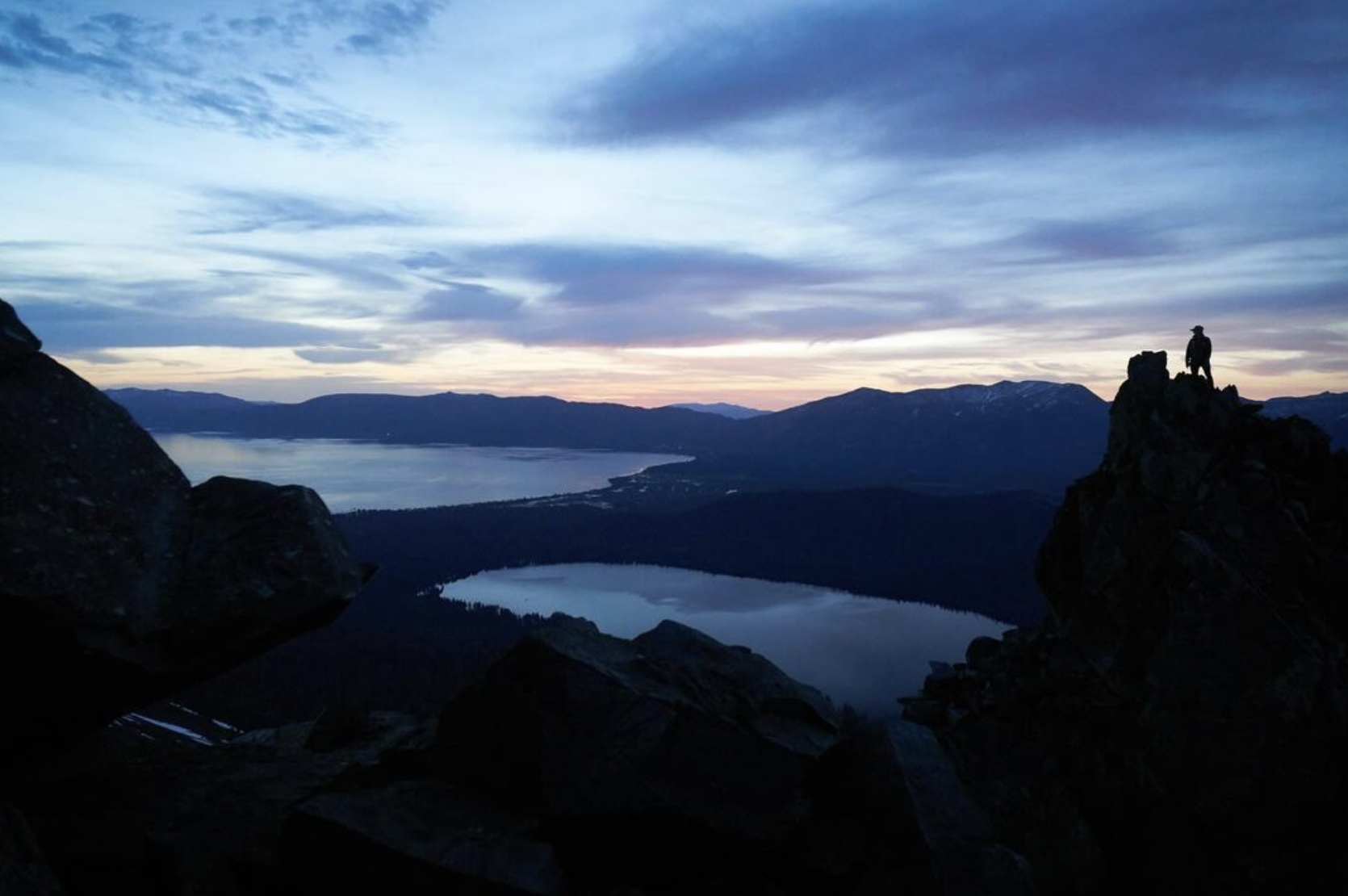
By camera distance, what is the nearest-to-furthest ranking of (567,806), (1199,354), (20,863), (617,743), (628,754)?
1. (20,863)
2. (567,806)
3. (628,754)
4. (617,743)
5. (1199,354)

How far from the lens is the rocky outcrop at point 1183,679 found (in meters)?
21.9

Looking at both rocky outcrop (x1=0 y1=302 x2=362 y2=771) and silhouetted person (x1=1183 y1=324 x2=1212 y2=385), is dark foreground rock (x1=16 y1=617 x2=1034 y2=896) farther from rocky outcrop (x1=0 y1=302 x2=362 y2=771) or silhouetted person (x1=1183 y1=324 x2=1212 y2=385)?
silhouetted person (x1=1183 y1=324 x2=1212 y2=385)

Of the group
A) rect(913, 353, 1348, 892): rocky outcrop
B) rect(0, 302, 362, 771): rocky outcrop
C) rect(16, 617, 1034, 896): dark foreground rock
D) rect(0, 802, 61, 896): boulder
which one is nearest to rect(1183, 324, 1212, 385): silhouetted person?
rect(913, 353, 1348, 892): rocky outcrop

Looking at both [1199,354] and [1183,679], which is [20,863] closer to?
[1183,679]

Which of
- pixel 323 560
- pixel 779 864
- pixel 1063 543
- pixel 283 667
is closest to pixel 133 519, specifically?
pixel 323 560

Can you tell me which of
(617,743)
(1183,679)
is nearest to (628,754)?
(617,743)

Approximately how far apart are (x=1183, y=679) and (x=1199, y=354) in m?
15.6

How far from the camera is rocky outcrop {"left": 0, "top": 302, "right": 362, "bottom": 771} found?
32.7 ft

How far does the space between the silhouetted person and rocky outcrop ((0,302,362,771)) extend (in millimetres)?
34973

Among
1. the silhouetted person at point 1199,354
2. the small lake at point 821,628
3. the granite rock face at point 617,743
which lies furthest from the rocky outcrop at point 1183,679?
the small lake at point 821,628

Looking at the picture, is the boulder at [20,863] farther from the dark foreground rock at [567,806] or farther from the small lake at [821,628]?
the small lake at [821,628]

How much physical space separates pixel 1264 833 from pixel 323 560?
25769mm

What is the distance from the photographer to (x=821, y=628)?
163 m

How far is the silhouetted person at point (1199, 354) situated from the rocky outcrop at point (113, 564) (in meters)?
35.0
